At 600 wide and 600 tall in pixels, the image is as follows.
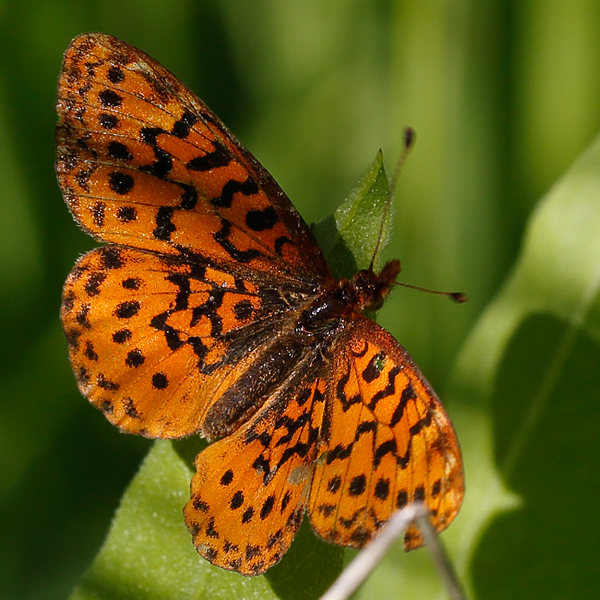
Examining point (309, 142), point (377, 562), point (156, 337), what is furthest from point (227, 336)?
point (309, 142)

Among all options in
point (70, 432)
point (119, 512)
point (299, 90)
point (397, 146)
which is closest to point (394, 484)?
point (119, 512)

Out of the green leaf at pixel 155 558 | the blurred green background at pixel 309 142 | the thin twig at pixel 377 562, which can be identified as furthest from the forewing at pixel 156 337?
the blurred green background at pixel 309 142

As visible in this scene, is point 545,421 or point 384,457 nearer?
point 384,457

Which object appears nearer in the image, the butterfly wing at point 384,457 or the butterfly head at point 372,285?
the butterfly wing at point 384,457

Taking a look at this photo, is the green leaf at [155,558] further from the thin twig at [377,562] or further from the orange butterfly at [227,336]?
the thin twig at [377,562]

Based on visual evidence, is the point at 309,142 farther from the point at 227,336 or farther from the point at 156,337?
the point at 156,337

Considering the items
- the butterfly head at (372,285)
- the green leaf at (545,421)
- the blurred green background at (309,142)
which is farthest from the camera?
the blurred green background at (309,142)

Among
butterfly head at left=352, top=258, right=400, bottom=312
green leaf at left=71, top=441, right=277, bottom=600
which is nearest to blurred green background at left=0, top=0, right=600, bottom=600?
butterfly head at left=352, top=258, right=400, bottom=312

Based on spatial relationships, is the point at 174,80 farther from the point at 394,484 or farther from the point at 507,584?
the point at 507,584
